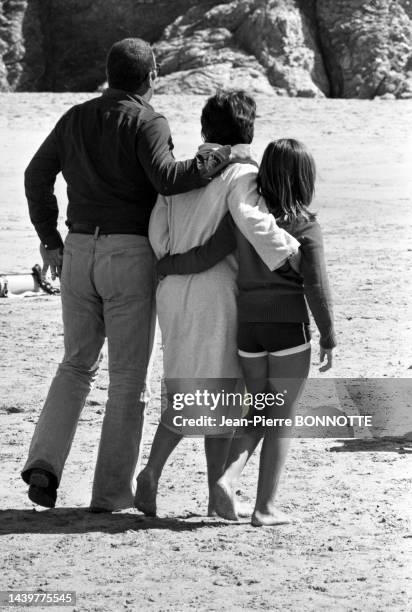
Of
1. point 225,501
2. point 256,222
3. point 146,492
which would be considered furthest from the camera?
point 146,492

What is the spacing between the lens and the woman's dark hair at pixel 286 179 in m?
4.30

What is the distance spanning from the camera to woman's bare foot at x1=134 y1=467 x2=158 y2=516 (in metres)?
4.46

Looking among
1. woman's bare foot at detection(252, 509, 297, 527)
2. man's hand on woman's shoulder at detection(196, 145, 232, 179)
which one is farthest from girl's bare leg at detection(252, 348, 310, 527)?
man's hand on woman's shoulder at detection(196, 145, 232, 179)

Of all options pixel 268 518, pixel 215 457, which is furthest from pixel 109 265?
pixel 268 518

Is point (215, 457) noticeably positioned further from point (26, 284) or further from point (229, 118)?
point (26, 284)

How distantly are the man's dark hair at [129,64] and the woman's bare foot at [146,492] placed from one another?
4.57ft

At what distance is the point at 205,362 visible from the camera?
14.4 feet

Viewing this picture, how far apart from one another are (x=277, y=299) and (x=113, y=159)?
77 centimetres

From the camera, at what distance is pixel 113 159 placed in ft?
14.6

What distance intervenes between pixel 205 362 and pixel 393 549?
903 millimetres

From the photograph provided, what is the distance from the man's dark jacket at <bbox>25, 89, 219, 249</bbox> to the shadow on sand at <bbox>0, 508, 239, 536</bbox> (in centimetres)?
104

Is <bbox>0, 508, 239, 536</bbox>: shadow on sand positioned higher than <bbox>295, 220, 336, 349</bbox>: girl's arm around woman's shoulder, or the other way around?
<bbox>295, 220, 336, 349</bbox>: girl's arm around woman's shoulder

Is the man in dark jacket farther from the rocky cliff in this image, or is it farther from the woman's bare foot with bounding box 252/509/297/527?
the rocky cliff

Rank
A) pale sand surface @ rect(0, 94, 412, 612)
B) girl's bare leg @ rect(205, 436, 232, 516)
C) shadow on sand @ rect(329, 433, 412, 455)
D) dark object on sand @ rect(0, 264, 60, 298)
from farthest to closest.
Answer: dark object on sand @ rect(0, 264, 60, 298) < shadow on sand @ rect(329, 433, 412, 455) < girl's bare leg @ rect(205, 436, 232, 516) < pale sand surface @ rect(0, 94, 412, 612)
